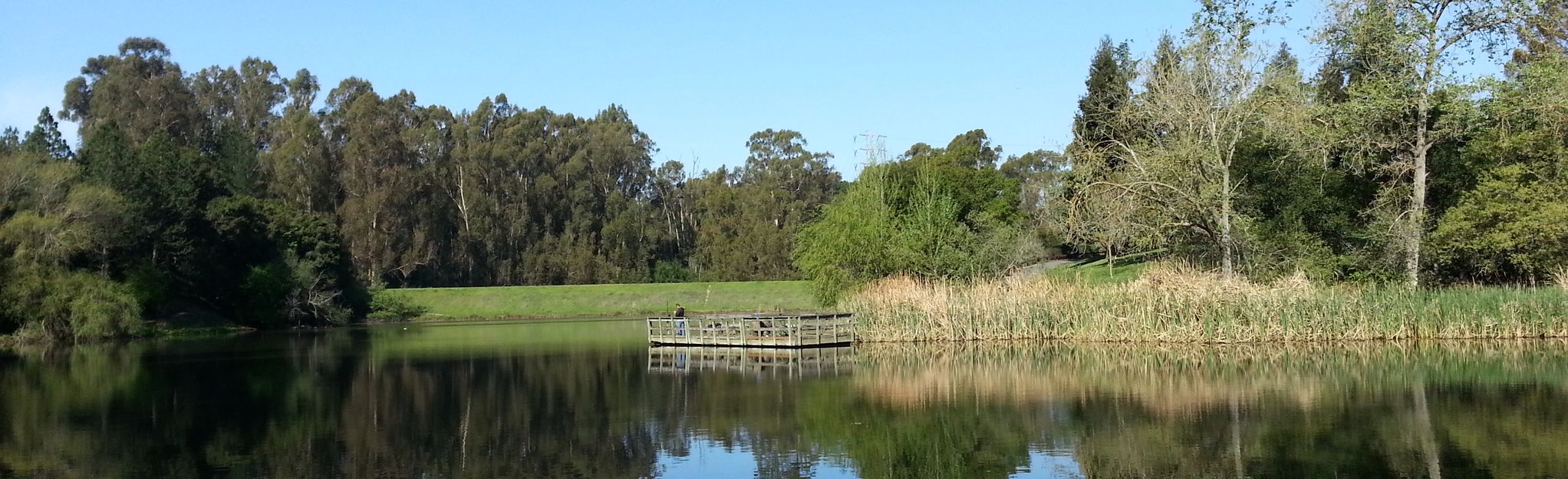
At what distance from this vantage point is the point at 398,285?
83.9 meters

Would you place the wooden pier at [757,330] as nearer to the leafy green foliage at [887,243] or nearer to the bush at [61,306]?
the leafy green foliage at [887,243]

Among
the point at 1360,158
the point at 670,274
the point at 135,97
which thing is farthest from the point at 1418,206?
the point at 135,97

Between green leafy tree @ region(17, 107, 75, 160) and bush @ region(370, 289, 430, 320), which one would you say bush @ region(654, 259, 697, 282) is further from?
green leafy tree @ region(17, 107, 75, 160)

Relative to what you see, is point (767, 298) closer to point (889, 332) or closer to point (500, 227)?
point (500, 227)

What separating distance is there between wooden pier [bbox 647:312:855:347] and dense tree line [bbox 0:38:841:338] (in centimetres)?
2285

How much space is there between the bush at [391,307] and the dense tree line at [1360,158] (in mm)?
45370

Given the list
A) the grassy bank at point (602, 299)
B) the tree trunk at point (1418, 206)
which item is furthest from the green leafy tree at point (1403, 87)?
the grassy bank at point (602, 299)

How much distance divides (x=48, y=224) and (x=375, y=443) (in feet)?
118

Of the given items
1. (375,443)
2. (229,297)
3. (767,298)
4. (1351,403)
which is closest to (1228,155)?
(1351,403)

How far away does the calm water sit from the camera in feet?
48.1

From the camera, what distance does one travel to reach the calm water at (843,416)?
14.7 m

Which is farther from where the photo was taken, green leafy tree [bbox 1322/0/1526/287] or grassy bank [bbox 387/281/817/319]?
grassy bank [bbox 387/281/817/319]

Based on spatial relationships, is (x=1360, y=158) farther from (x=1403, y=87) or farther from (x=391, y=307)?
(x=391, y=307)

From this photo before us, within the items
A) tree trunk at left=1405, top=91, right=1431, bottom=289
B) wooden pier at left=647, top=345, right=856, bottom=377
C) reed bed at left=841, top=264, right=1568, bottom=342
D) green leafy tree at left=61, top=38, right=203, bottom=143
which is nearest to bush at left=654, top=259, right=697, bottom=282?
green leafy tree at left=61, top=38, right=203, bottom=143
